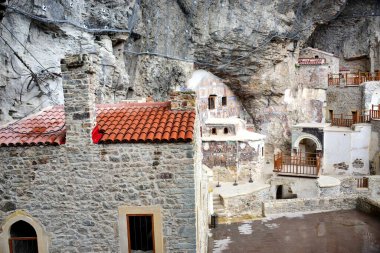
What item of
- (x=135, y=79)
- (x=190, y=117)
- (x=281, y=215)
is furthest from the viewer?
(x=135, y=79)

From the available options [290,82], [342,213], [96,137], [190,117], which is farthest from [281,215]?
[290,82]

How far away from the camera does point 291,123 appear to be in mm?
29812

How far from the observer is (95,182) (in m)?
7.54

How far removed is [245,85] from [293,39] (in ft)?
20.5

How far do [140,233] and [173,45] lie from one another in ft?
62.1

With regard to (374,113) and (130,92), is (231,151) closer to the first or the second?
(130,92)

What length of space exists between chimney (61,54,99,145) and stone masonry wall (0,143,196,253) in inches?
13.3

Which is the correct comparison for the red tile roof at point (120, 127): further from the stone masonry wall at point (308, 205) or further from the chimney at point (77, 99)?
the stone masonry wall at point (308, 205)

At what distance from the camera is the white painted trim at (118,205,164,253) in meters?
7.41

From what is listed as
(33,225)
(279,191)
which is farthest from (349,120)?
(33,225)

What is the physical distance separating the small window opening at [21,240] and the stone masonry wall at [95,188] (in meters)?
0.52

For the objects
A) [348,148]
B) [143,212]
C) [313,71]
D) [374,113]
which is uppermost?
[313,71]

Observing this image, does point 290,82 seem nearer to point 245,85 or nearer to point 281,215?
point 245,85

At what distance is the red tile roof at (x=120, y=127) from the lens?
736cm
